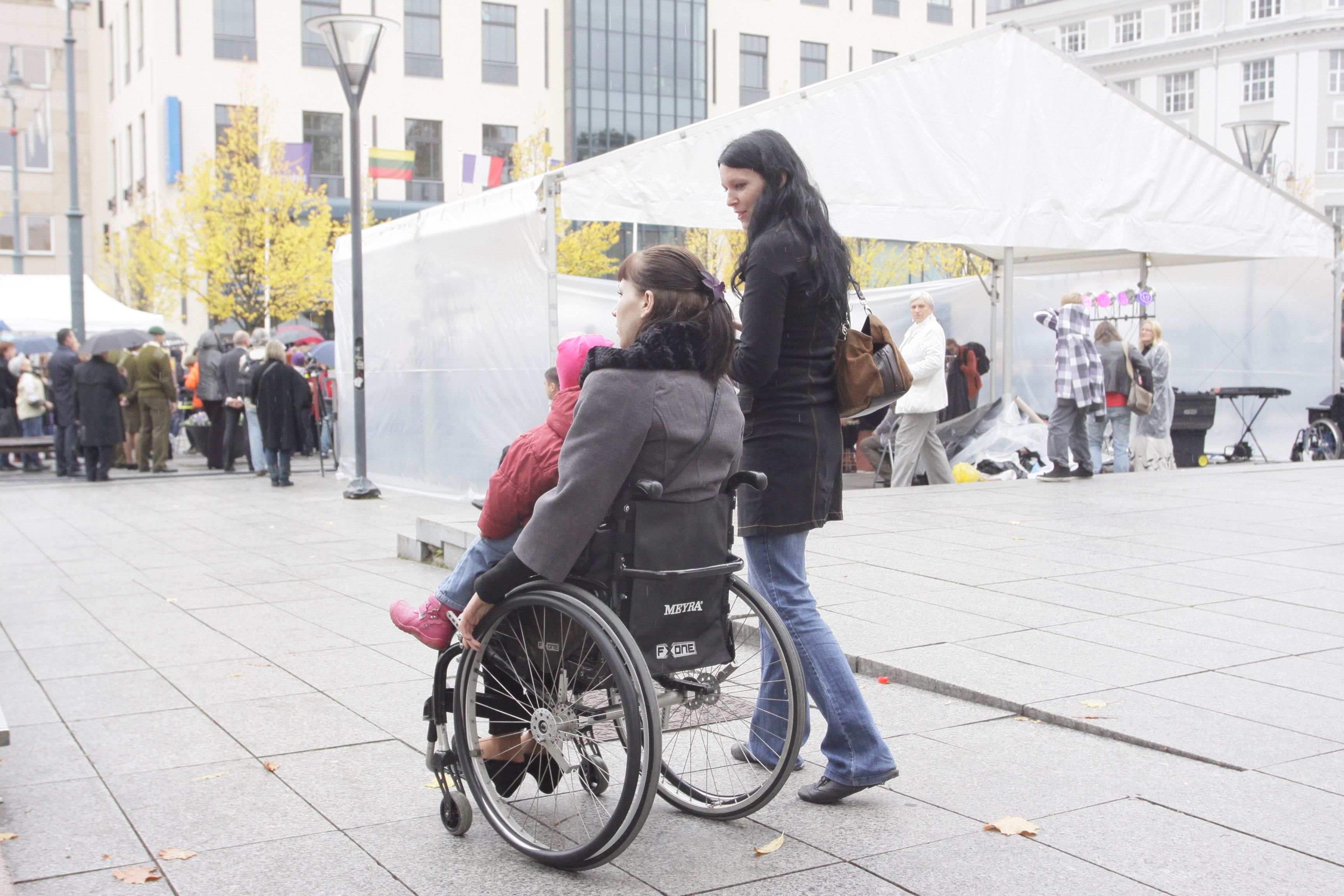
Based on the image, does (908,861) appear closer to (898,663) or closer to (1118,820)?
(1118,820)

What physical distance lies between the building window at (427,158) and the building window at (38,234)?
18043mm

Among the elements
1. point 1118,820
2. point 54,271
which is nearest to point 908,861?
point 1118,820

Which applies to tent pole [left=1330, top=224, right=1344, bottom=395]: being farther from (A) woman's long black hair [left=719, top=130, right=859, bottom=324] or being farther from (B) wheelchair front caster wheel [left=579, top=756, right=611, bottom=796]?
(B) wheelchair front caster wheel [left=579, top=756, right=611, bottom=796]

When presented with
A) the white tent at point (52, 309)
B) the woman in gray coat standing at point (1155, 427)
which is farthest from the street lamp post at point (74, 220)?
the woman in gray coat standing at point (1155, 427)

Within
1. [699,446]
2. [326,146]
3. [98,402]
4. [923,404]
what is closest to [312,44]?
[326,146]

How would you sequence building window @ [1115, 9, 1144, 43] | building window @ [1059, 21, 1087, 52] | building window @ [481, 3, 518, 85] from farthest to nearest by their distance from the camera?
building window @ [1059, 21, 1087, 52], building window @ [1115, 9, 1144, 43], building window @ [481, 3, 518, 85]

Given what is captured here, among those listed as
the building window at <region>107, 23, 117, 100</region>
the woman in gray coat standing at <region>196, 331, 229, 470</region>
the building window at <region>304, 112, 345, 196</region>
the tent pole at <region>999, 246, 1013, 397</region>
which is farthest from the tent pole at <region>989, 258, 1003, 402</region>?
the building window at <region>107, 23, 117, 100</region>

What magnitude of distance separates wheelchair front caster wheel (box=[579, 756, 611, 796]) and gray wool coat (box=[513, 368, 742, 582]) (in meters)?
0.63

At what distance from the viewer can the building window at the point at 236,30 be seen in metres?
36.5

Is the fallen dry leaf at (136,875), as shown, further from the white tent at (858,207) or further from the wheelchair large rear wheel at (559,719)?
the white tent at (858,207)

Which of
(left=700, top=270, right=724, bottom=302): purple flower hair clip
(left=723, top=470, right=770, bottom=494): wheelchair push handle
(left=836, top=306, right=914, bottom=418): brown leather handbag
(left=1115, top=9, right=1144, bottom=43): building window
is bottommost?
(left=723, top=470, right=770, bottom=494): wheelchair push handle

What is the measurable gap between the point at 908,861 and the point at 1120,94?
38.9ft

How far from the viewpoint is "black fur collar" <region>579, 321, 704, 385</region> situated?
313cm

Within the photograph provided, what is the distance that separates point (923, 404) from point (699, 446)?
8392mm
